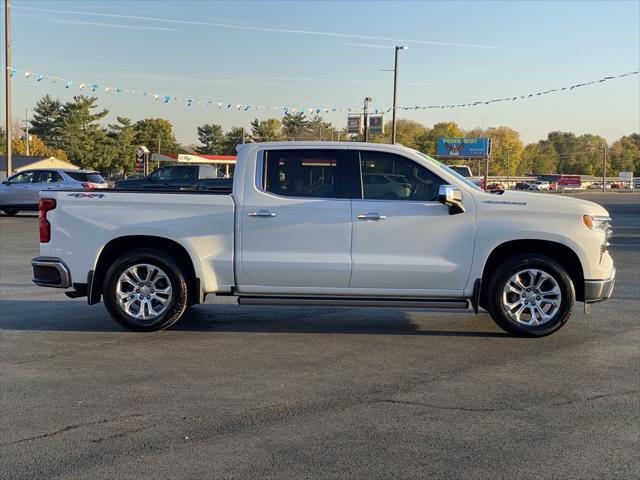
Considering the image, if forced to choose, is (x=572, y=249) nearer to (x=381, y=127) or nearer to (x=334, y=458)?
(x=334, y=458)

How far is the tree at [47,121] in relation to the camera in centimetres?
9806

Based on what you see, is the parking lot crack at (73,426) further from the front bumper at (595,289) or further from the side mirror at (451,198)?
the front bumper at (595,289)

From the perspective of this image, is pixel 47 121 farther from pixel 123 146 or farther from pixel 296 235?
pixel 296 235

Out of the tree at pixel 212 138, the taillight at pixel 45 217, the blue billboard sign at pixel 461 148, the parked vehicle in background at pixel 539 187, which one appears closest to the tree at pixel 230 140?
the tree at pixel 212 138

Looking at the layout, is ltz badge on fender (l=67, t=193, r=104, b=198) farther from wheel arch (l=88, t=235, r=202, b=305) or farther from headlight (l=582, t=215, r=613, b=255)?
headlight (l=582, t=215, r=613, b=255)

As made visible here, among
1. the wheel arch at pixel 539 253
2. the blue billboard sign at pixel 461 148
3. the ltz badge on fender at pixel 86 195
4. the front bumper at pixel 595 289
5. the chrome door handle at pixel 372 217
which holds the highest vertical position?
the blue billboard sign at pixel 461 148

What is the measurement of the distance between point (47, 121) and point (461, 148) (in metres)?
58.6

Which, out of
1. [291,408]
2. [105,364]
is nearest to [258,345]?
[105,364]

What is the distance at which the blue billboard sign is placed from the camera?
8738cm

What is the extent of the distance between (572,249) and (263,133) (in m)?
106

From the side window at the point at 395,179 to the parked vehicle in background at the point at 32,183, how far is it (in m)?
19.0

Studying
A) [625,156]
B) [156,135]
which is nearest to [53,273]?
[156,135]

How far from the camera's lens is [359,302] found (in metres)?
7.00

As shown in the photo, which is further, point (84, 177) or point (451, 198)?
point (84, 177)
